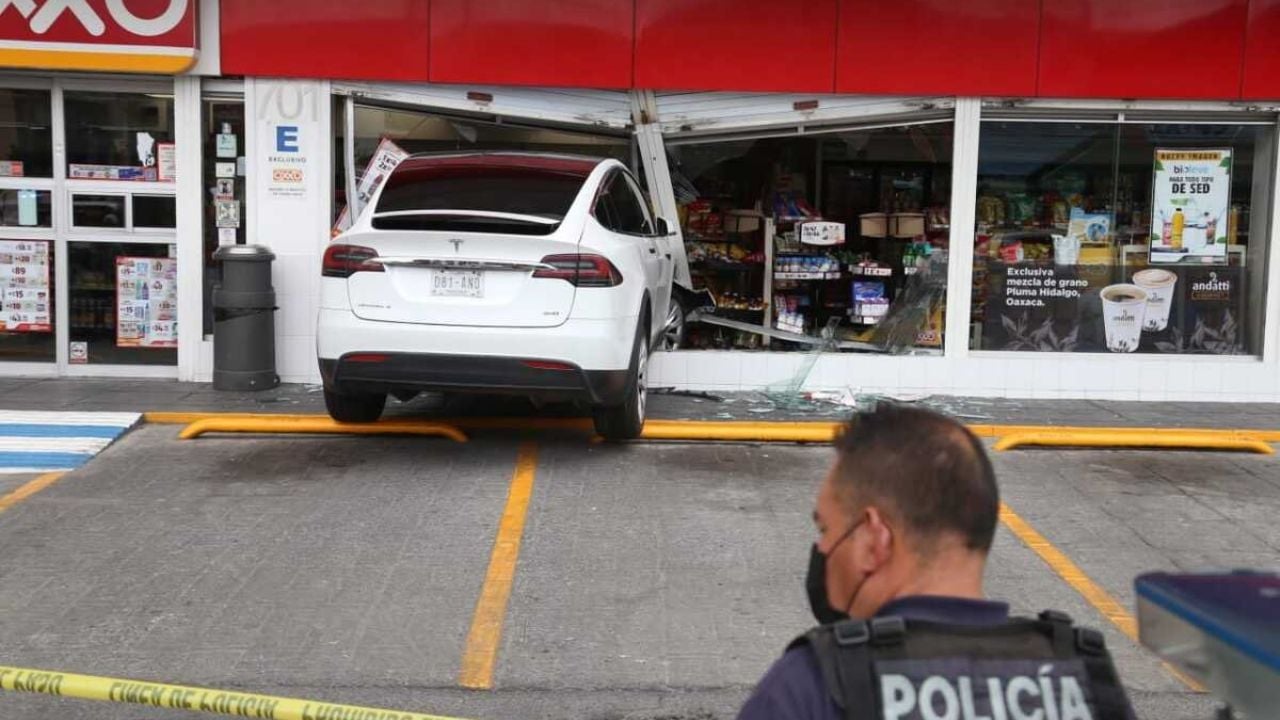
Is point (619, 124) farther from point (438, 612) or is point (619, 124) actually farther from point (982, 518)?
point (982, 518)

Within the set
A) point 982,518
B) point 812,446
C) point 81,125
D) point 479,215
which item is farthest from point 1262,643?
point 81,125

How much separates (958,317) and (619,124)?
3.38 m

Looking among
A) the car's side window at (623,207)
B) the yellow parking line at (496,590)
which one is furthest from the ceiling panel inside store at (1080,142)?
the yellow parking line at (496,590)

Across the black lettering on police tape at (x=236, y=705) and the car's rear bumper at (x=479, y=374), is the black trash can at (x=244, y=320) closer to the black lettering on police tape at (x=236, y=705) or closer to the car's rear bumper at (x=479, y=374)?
the car's rear bumper at (x=479, y=374)

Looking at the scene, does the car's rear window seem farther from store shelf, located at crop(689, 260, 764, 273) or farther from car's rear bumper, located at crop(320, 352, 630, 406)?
store shelf, located at crop(689, 260, 764, 273)

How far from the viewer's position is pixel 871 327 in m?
10.8

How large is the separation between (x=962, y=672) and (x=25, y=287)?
34.7 ft

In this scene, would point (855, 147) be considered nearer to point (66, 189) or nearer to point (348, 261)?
point (348, 261)

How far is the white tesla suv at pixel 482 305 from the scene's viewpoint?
6.96 metres

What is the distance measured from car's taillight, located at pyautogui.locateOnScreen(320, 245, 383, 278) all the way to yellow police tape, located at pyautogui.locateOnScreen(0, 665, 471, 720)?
160 inches

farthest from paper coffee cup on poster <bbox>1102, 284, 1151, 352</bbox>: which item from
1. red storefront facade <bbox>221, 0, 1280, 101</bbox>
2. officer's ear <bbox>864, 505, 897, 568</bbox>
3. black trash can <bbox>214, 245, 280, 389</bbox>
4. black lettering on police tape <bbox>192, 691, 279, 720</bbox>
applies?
officer's ear <bbox>864, 505, 897, 568</bbox>

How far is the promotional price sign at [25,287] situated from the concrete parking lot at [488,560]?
272 centimetres

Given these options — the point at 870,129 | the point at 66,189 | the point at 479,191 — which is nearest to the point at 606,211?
the point at 479,191

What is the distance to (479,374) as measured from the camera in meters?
6.95
